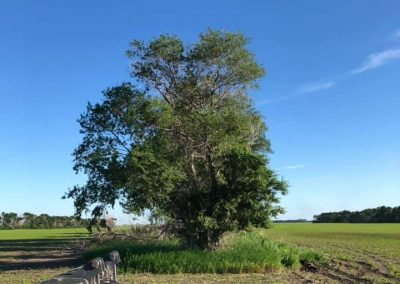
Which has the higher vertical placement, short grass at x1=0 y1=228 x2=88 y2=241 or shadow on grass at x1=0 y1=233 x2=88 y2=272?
short grass at x1=0 y1=228 x2=88 y2=241

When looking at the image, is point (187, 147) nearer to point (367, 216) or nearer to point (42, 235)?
point (42, 235)

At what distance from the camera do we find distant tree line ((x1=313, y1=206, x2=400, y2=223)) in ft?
438

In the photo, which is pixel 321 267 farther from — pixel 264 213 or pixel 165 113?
pixel 165 113

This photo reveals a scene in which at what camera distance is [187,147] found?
26.1m

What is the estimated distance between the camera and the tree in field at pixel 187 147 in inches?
941

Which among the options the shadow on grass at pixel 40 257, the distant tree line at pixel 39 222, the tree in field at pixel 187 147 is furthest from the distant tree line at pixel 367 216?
the tree in field at pixel 187 147

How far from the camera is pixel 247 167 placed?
78.7 feet

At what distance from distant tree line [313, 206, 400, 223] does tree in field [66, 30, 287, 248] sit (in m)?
116

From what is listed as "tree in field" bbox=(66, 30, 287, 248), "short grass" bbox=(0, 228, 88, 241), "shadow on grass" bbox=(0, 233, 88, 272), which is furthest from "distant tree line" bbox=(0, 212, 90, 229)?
"tree in field" bbox=(66, 30, 287, 248)

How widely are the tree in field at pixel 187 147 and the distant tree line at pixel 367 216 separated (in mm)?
115910

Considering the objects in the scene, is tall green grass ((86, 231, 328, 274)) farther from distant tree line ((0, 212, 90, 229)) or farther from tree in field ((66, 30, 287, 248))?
distant tree line ((0, 212, 90, 229))

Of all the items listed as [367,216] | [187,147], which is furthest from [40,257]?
[367,216]

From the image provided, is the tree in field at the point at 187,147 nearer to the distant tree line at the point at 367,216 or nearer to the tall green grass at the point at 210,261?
the tall green grass at the point at 210,261

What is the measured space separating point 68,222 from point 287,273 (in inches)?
4966
